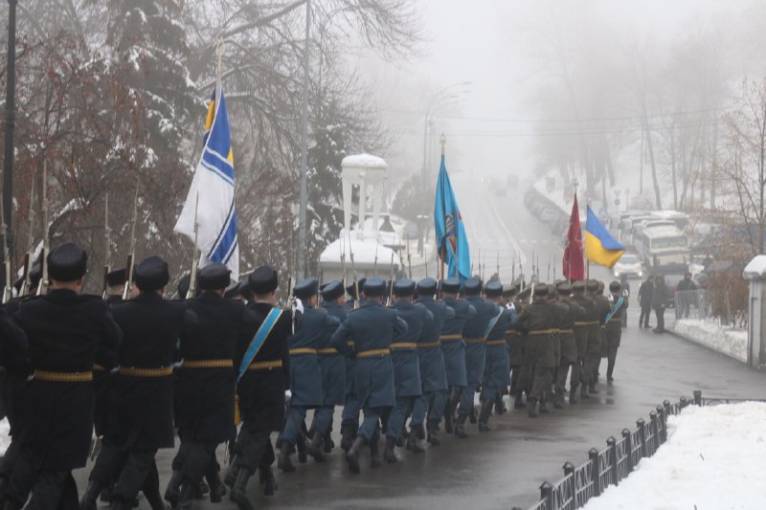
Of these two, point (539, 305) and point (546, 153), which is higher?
point (546, 153)

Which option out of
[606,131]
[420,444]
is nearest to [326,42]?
[420,444]

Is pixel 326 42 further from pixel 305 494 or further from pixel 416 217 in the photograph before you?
pixel 416 217

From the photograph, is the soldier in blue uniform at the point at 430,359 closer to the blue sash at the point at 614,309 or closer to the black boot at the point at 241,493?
the black boot at the point at 241,493

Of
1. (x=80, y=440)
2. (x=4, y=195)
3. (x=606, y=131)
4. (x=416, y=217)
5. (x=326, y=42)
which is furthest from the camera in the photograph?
(x=606, y=131)

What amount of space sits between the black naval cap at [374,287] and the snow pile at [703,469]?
276cm

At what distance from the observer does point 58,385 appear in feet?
28.8

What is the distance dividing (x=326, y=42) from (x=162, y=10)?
220 inches

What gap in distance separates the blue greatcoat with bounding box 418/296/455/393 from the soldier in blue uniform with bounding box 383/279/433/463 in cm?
27

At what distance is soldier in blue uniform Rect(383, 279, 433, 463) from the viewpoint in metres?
13.8

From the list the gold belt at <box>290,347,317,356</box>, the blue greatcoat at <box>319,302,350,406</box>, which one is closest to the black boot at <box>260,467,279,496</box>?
the gold belt at <box>290,347,317,356</box>

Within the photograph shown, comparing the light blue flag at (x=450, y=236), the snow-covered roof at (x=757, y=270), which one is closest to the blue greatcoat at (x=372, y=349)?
the light blue flag at (x=450, y=236)

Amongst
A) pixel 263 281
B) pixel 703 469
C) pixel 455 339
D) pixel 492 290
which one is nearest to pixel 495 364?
pixel 492 290

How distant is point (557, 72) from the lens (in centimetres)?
11719

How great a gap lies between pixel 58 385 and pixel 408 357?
5.74 m
